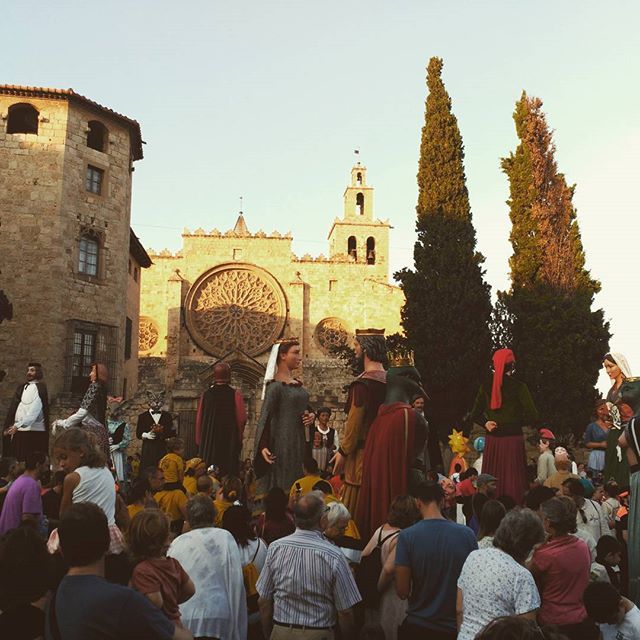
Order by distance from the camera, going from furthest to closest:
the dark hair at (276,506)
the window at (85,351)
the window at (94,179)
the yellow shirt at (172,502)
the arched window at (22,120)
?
the window at (94,179) < the arched window at (22,120) < the window at (85,351) < the yellow shirt at (172,502) < the dark hair at (276,506)

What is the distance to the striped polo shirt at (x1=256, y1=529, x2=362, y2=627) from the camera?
15.0 feet

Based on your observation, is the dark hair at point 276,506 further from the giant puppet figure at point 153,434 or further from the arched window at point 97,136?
the arched window at point 97,136

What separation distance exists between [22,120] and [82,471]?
23.5 meters

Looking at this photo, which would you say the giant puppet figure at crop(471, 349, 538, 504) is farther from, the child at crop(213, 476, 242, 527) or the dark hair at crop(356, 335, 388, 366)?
the child at crop(213, 476, 242, 527)

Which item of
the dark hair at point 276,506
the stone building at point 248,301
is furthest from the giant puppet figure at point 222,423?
the stone building at point 248,301

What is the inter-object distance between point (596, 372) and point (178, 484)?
17.7 m

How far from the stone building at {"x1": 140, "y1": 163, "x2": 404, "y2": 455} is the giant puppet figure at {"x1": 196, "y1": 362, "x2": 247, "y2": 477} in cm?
3590

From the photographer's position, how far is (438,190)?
24.3m

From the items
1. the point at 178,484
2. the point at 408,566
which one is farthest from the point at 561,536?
the point at 178,484

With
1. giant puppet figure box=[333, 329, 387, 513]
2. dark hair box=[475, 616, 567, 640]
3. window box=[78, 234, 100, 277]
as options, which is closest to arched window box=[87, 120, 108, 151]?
window box=[78, 234, 100, 277]

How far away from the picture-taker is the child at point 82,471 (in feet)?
17.8

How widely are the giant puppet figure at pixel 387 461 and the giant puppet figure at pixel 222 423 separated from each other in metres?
2.93

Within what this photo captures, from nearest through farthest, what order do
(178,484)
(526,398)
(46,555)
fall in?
(46,555) → (178,484) → (526,398)

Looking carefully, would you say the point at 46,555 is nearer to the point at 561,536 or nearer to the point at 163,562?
the point at 163,562
